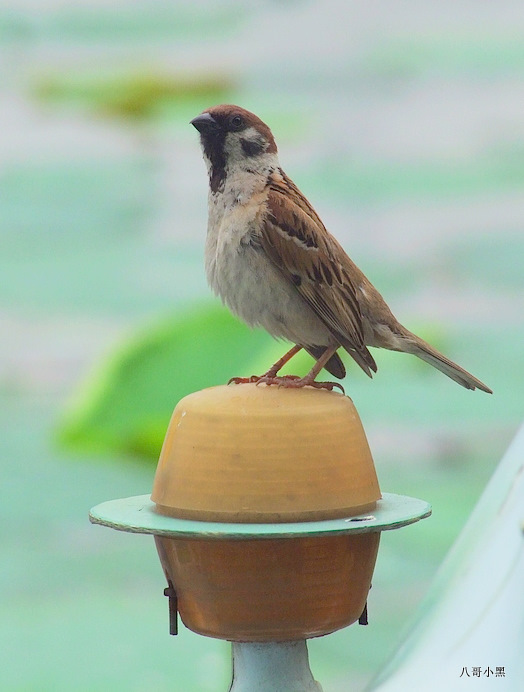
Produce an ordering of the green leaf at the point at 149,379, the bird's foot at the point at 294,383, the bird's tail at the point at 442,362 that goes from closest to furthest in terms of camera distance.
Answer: the bird's foot at the point at 294,383 < the bird's tail at the point at 442,362 < the green leaf at the point at 149,379

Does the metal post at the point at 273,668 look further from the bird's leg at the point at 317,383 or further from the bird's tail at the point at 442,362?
the bird's tail at the point at 442,362

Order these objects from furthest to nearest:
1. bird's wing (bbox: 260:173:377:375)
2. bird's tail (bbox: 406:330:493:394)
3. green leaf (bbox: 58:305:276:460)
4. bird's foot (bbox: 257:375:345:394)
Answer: green leaf (bbox: 58:305:276:460), bird's tail (bbox: 406:330:493:394), bird's wing (bbox: 260:173:377:375), bird's foot (bbox: 257:375:345:394)

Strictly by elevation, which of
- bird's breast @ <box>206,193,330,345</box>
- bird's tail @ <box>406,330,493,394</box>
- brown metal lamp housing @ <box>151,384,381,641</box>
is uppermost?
bird's breast @ <box>206,193,330,345</box>

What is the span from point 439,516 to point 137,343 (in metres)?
1.23

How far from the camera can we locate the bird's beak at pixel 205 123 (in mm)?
2535

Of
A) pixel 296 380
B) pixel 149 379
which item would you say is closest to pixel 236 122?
pixel 296 380

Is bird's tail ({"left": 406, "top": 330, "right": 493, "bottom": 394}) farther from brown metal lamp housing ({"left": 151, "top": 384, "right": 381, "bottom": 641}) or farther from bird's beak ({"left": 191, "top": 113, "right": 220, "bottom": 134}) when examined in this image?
brown metal lamp housing ({"left": 151, "top": 384, "right": 381, "bottom": 641})

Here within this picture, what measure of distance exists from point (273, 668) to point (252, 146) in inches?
46.3

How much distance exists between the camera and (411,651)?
7.09 feet

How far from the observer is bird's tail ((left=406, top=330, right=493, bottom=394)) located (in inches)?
108

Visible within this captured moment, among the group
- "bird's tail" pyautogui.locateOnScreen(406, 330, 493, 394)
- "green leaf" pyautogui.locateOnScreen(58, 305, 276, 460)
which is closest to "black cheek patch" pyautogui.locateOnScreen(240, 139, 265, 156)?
"bird's tail" pyautogui.locateOnScreen(406, 330, 493, 394)

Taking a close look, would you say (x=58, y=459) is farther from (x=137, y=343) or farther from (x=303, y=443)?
(x=303, y=443)

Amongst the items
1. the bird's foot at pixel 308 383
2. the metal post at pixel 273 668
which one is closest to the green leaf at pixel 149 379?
the bird's foot at pixel 308 383

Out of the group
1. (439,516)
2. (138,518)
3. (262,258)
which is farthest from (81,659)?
(138,518)
